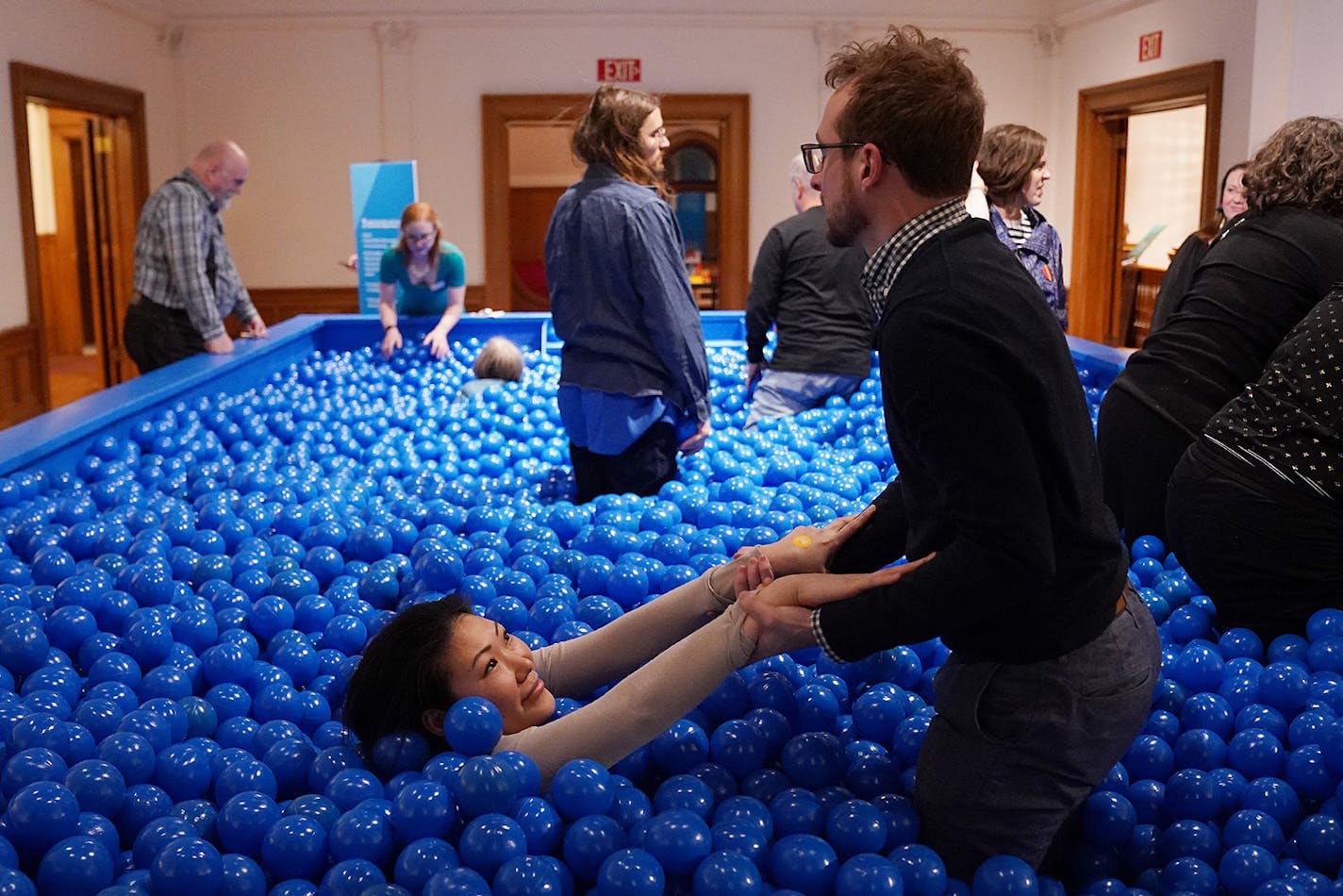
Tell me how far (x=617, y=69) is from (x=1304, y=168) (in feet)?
23.8

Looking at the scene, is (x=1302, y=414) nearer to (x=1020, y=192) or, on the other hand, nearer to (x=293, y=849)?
(x=293, y=849)

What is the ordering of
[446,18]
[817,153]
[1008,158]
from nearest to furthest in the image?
1. [817,153]
2. [1008,158]
3. [446,18]

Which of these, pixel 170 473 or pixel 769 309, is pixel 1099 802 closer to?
pixel 170 473

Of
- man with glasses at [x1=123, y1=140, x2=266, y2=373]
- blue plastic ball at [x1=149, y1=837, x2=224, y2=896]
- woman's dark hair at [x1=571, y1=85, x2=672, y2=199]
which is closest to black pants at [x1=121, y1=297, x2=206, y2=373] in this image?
man with glasses at [x1=123, y1=140, x2=266, y2=373]

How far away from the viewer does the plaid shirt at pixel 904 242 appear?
158cm

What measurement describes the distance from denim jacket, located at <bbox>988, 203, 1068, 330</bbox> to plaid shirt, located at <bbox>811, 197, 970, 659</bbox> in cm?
267

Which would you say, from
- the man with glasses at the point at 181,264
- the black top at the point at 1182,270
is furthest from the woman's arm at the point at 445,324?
the black top at the point at 1182,270

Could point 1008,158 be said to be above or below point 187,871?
above

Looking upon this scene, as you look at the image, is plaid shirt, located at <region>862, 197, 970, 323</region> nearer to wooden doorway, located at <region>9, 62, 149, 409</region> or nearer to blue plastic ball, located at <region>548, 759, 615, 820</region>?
blue plastic ball, located at <region>548, 759, 615, 820</region>

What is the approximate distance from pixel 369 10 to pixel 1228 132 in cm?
590

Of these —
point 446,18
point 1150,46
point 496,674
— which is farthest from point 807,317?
point 446,18

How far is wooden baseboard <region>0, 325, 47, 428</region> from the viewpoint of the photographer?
7074 mm

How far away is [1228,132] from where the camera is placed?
23.5 ft

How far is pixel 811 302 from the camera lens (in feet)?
16.3
